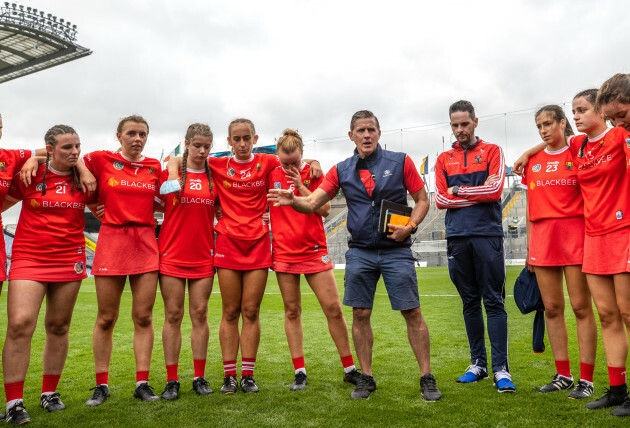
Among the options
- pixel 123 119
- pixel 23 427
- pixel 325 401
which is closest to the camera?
pixel 23 427

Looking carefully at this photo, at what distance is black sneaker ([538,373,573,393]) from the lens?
4.23m

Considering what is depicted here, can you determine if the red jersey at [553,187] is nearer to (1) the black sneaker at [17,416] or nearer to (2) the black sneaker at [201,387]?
(2) the black sneaker at [201,387]

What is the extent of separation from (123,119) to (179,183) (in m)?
0.76

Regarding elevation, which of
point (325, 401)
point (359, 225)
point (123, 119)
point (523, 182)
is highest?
point (123, 119)

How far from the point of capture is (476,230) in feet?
14.8

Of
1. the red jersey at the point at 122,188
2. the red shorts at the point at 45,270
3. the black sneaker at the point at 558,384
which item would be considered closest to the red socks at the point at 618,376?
the black sneaker at the point at 558,384

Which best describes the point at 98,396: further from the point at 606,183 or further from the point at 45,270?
the point at 606,183

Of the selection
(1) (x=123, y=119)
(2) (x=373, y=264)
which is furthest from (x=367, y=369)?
(1) (x=123, y=119)

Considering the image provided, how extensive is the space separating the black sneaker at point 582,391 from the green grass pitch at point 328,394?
74 mm

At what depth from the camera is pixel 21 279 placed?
3891mm

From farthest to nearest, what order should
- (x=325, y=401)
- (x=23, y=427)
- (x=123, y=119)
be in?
(x=123, y=119) < (x=325, y=401) < (x=23, y=427)

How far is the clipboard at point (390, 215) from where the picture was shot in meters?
4.18

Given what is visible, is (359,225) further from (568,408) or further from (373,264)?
(568,408)

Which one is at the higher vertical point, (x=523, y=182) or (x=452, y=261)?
(x=523, y=182)
